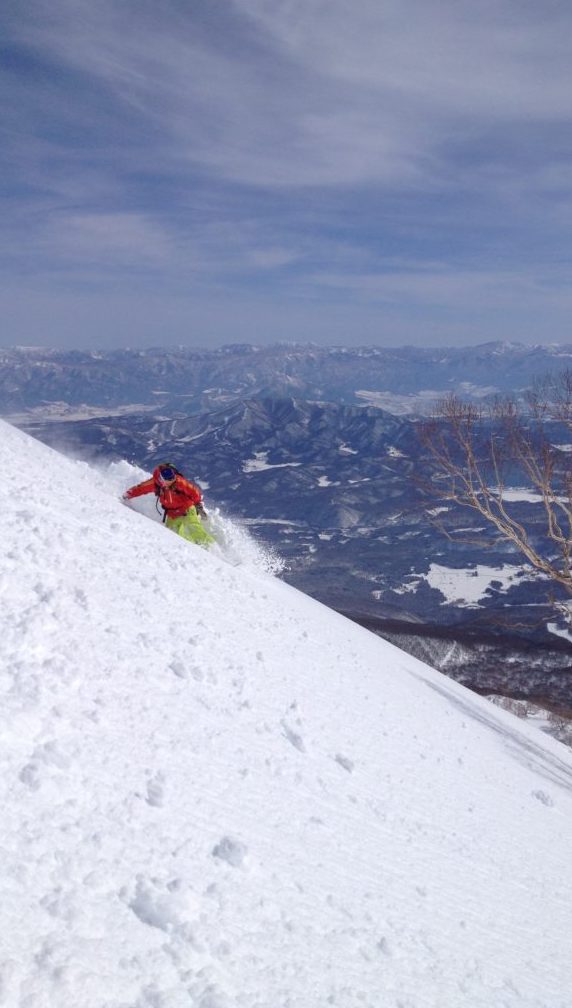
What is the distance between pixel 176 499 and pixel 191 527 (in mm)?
739

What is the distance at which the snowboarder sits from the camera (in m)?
13.2

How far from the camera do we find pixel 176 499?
44.0ft

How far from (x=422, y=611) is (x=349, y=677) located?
4281 inches

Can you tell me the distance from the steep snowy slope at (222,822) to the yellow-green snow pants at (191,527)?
4.60 meters

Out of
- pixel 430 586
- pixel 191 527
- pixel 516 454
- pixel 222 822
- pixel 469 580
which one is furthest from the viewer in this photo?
pixel 469 580

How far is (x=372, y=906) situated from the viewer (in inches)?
171

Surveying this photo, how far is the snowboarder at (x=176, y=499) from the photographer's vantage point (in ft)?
43.4

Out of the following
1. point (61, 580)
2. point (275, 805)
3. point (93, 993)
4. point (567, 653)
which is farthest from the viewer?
point (567, 653)

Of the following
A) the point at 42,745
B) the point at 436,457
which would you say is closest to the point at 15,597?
the point at 42,745

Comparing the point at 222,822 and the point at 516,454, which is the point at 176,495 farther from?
the point at 222,822

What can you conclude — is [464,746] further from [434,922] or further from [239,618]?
[434,922]

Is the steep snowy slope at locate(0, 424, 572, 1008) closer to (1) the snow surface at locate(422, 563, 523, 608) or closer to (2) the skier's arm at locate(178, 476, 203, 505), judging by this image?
(2) the skier's arm at locate(178, 476, 203, 505)

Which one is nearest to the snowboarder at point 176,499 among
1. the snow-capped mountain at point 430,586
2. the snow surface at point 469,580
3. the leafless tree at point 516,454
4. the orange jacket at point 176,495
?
the orange jacket at point 176,495

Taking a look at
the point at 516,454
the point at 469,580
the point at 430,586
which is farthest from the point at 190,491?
the point at 469,580
